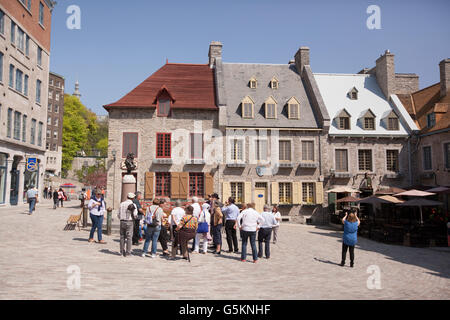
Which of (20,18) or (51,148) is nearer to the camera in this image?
(20,18)

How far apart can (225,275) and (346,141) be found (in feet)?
61.6

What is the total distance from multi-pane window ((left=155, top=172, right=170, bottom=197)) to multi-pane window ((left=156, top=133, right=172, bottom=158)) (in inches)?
52.2

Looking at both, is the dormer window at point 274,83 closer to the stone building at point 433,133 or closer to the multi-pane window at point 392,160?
the multi-pane window at point 392,160

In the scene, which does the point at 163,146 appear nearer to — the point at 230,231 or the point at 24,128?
the point at 24,128

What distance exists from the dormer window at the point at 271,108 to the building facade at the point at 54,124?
40.9 metres

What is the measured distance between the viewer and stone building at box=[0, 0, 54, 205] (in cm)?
2175

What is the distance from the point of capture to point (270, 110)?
24125mm

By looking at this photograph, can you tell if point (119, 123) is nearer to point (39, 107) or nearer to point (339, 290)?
point (39, 107)

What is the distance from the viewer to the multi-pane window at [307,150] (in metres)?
23.7

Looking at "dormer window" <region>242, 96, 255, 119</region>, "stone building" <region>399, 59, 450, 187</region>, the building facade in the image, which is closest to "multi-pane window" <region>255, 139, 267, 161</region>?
"dormer window" <region>242, 96, 255, 119</region>

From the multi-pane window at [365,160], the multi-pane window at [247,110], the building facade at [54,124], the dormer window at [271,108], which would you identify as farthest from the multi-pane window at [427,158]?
the building facade at [54,124]

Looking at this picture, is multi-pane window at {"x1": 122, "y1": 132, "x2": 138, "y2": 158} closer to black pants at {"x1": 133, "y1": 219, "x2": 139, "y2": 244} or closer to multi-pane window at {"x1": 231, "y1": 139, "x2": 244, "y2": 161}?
multi-pane window at {"x1": 231, "y1": 139, "x2": 244, "y2": 161}
